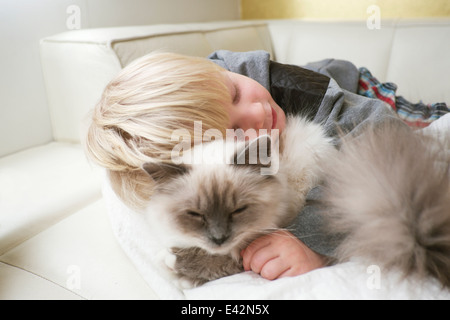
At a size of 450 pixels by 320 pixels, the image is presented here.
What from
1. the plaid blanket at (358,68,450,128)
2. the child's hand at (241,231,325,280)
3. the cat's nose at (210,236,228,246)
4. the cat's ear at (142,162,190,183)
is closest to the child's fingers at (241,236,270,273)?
the child's hand at (241,231,325,280)

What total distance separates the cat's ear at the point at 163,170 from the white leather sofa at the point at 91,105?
0.91ft

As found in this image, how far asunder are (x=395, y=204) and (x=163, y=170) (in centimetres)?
47

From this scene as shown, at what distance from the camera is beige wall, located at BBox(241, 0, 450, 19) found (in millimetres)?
2338

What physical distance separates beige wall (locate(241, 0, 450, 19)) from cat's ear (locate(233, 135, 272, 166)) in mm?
2101

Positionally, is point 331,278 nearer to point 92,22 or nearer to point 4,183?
point 4,183

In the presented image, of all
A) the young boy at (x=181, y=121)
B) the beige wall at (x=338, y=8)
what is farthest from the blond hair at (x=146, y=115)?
the beige wall at (x=338, y=8)

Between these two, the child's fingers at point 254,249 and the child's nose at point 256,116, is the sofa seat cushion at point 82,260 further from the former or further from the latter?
the child's nose at point 256,116

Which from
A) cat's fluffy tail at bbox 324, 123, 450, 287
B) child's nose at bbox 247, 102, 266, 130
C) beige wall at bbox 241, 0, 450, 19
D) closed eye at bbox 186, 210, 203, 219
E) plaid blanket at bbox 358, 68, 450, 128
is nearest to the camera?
cat's fluffy tail at bbox 324, 123, 450, 287

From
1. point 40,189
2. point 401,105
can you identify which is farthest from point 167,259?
point 401,105

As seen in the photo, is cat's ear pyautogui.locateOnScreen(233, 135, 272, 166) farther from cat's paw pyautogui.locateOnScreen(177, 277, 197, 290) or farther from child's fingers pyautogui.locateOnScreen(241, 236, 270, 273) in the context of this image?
cat's paw pyautogui.locateOnScreen(177, 277, 197, 290)

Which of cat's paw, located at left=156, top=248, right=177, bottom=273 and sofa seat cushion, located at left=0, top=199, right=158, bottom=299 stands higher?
Answer: cat's paw, located at left=156, top=248, right=177, bottom=273

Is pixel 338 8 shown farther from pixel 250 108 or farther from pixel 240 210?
pixel 240 210

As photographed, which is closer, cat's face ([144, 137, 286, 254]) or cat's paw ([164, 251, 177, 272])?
cat's face ([144, 137, 286, 254])
